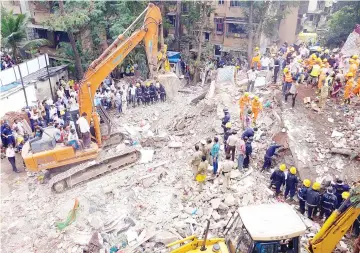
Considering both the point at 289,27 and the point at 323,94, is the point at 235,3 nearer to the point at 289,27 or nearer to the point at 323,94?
the point at 289,27

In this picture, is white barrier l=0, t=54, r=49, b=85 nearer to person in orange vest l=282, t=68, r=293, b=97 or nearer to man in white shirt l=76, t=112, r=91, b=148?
man in white shirt l=76, t=112, r=91, b=148

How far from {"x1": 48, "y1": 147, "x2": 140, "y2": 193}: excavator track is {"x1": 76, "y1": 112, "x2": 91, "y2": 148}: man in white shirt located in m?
0.66

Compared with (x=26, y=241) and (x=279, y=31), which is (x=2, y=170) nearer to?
(x=26, y=241)

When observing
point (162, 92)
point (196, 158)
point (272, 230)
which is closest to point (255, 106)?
point (196, 158)

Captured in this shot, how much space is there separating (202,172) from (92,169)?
3.91 meters

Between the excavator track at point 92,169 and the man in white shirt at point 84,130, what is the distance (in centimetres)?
66

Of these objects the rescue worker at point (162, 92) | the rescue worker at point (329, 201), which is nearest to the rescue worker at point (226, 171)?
the rescue worker at point (329, 201)

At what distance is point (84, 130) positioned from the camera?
11.2 metres

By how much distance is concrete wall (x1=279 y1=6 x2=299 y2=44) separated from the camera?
87.2ft

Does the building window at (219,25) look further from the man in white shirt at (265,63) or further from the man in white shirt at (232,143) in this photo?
the man in white shirt at (232,143)

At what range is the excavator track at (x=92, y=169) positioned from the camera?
10.7 metres

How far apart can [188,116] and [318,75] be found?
18.7ft

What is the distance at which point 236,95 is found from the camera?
52.1ft

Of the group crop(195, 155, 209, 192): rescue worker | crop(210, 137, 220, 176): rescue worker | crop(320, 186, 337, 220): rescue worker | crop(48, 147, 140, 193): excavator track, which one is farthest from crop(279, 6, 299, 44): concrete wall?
crop(320, 186, 337, 220): rescue worker
